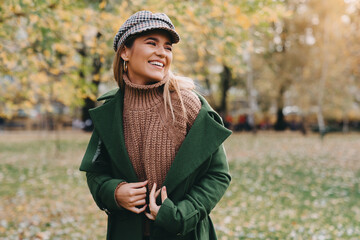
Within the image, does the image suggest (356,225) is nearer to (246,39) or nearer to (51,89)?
(246,39)

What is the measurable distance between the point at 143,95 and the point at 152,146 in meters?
0.30

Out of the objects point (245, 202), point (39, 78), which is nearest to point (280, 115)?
point (245, 202)

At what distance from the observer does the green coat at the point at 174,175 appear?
1764mm

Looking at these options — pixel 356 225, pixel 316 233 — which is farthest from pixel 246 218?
pixel 356 225

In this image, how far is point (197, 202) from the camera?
70.6 inches

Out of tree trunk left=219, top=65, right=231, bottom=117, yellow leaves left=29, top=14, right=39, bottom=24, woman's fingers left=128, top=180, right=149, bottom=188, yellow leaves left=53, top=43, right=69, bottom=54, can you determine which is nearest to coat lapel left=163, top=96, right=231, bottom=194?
woman's fingers left=128, top=180, right=149, bottom=188

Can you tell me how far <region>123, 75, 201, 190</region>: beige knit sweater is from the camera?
1874 millimetres

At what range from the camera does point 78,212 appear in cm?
688

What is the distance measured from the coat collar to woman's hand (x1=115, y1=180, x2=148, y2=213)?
0.07m

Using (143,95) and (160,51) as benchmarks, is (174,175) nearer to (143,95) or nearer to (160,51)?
(143,95)

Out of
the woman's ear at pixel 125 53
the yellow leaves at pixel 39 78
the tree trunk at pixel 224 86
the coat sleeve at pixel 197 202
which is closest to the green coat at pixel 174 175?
the coat sleeve at pixel 197 202

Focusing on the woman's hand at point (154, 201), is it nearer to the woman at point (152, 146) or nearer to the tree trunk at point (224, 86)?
the woman at point (152, 146)

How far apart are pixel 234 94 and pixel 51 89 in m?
34.6

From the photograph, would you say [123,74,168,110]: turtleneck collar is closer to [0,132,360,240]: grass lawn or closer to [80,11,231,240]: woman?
[80,11,231,240]: woman
